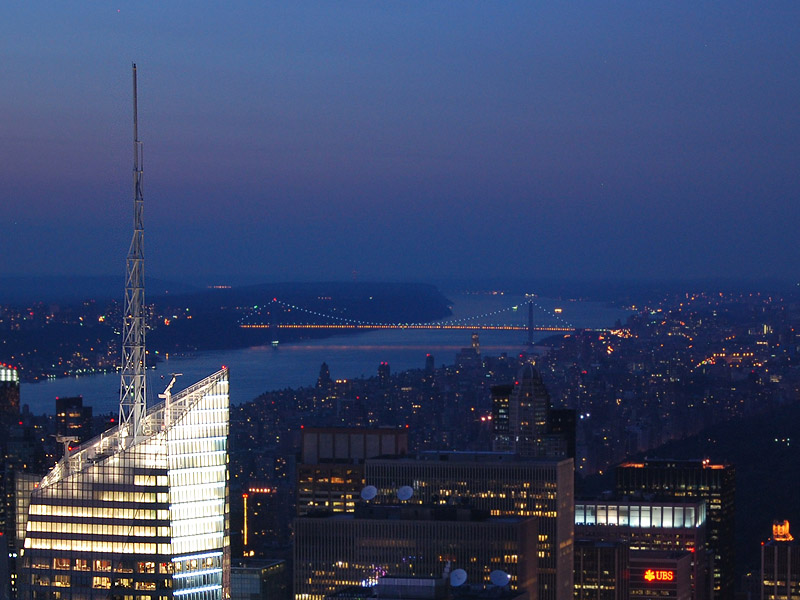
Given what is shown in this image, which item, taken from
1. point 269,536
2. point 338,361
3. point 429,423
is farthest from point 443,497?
point 338,361

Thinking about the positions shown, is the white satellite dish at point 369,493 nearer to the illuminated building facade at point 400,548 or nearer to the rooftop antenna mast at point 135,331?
the illuminated building facade at point 400,548

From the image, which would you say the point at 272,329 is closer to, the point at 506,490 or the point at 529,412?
the point at 529,412

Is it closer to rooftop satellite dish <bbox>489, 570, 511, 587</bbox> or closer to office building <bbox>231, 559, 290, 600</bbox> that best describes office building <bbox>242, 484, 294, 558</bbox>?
office building <bbox>231, 559, 290, 600</bbox>

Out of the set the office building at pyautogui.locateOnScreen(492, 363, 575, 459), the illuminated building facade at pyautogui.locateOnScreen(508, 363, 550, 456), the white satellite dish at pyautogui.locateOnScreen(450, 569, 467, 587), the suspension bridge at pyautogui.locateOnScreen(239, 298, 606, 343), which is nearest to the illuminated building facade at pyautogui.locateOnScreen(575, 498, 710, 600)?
the office building at pyautogui.locateOnScreen(492, 363, 575, 459)

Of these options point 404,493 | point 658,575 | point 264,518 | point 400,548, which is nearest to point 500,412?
point 264,518

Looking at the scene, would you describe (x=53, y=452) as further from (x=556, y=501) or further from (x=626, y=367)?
(x=626, y=367)

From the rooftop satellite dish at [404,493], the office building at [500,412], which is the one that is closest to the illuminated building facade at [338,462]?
the rooftop satellite dish at [404,493]
